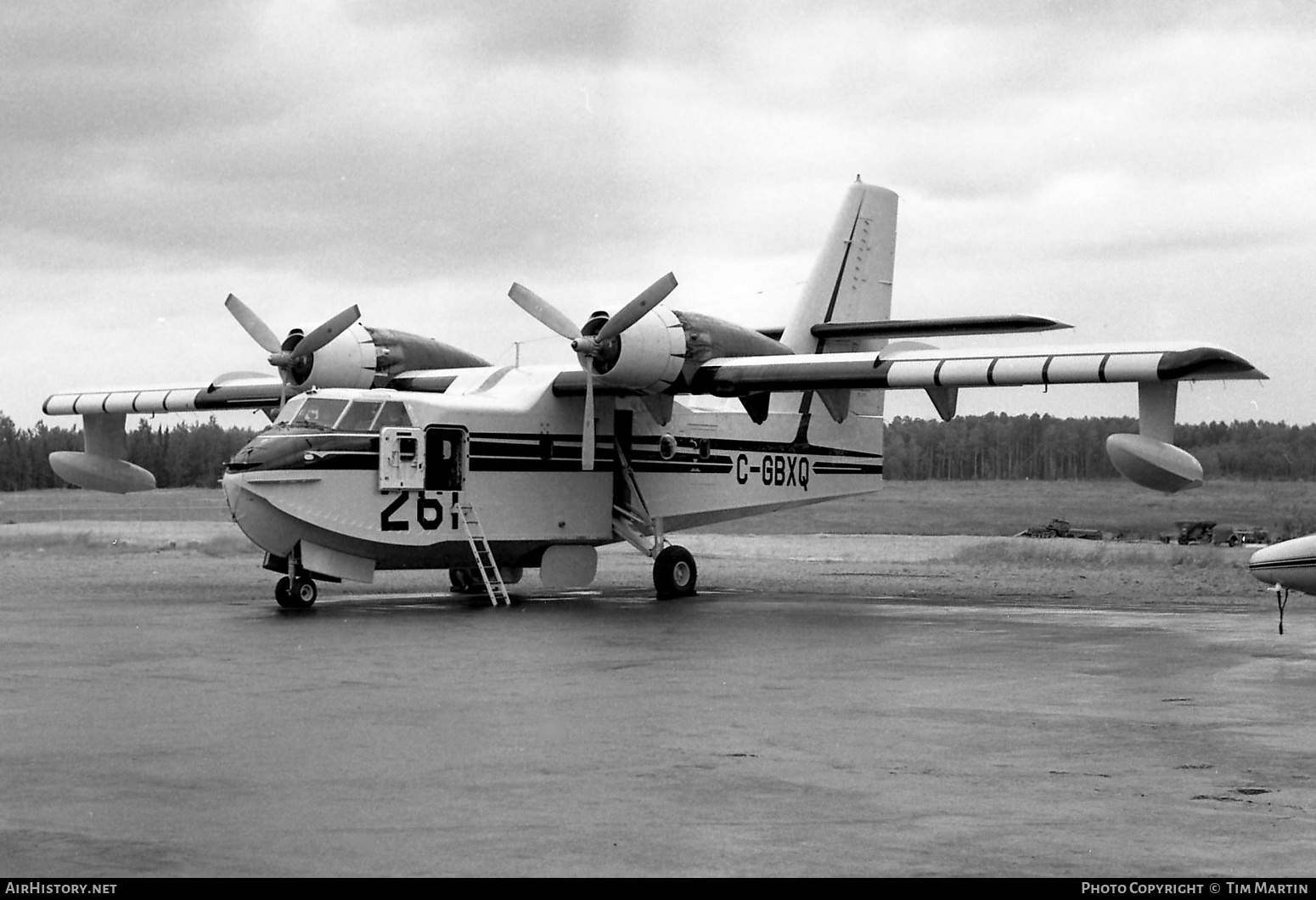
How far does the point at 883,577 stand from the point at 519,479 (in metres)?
9.36

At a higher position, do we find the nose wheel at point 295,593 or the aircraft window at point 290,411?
the aircraft window at point 290,411

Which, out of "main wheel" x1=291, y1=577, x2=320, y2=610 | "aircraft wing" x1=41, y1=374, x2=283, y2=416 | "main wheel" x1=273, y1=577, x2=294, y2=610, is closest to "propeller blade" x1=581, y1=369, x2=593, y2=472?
"main wheel" x1=291, y1=577, x2=320, y2=610

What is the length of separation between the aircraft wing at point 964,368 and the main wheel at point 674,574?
2.67 metres

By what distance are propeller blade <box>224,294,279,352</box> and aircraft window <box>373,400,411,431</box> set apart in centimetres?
488

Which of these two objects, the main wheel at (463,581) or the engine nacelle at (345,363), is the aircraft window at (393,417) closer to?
the engine nacelle at (345,363)

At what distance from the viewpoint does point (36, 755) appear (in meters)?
9.00

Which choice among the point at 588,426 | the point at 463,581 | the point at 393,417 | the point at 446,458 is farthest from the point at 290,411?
the point at 463,581

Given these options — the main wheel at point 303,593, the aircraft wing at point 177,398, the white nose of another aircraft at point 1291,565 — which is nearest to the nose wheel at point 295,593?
the main wheel at point 303,593

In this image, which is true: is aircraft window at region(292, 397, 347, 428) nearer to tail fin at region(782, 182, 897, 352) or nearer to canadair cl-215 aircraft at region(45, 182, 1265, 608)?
canadair cl-215 aircraft at region(45, 182, 1265, 608)

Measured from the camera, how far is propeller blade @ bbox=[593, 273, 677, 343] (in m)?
22.7

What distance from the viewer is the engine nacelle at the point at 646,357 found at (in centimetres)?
2275

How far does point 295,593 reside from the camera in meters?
20.9
